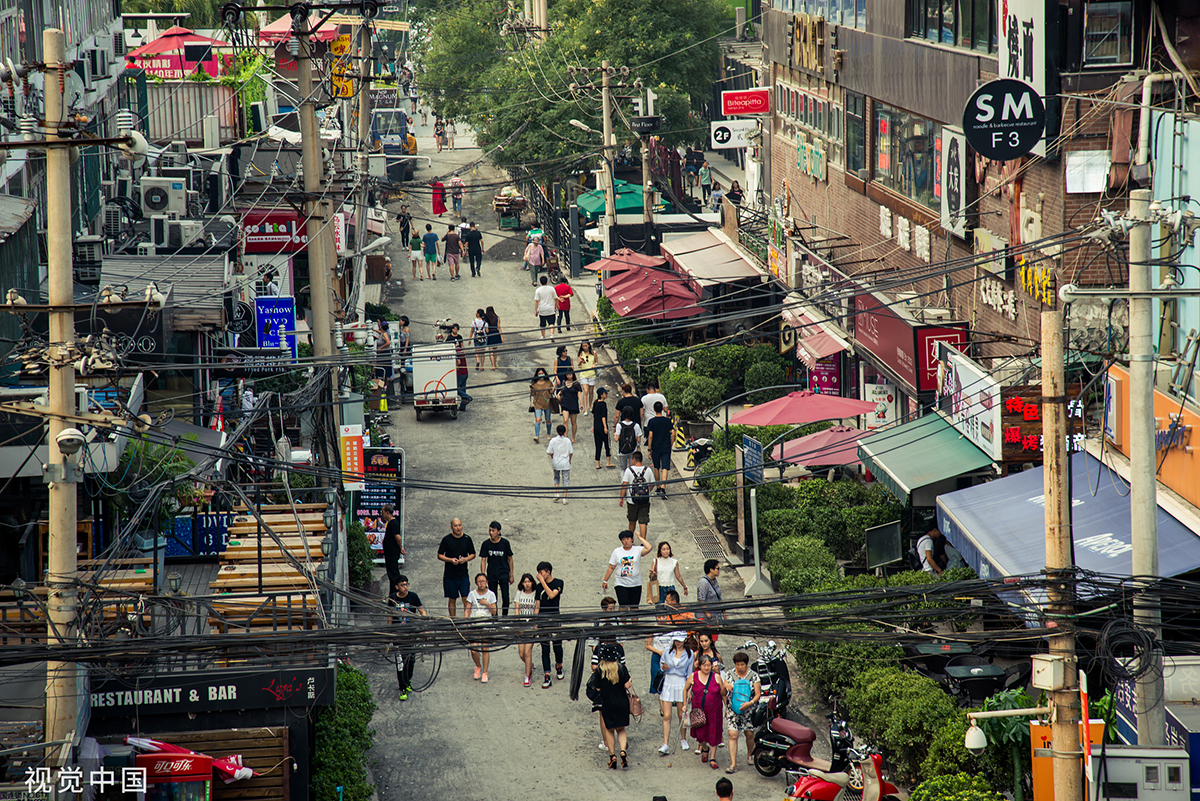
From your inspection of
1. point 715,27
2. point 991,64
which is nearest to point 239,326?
point 991,64

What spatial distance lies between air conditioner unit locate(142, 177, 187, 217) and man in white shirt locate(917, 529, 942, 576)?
47.0 ft

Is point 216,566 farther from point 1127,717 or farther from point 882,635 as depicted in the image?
point 1127,717

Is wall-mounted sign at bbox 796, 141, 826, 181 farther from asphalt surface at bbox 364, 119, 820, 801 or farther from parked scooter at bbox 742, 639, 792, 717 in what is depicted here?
parked scooter at bbox 742, 639, 792, 717

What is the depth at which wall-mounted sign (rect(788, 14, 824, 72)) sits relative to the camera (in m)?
30.8

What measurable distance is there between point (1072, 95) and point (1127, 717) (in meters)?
8.28

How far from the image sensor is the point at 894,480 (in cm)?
1950

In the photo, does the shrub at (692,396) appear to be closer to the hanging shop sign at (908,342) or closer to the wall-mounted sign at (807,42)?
the hanging shop sign at (908,342)

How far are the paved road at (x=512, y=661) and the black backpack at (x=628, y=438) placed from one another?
1061 millimetres

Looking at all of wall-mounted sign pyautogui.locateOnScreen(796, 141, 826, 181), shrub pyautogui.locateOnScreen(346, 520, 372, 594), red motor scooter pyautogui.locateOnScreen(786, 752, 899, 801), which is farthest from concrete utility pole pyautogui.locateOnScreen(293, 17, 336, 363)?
wall-mounted sign pyautogui.locateOnScreen(796, 141, 826, 181)

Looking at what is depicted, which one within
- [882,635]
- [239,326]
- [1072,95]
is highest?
[1072,95]

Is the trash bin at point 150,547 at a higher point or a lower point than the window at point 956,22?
lower

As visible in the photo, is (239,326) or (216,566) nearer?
A: (216,566)

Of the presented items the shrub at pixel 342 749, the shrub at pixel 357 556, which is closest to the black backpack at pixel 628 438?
the shrub at pixel 357 556

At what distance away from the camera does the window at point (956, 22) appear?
20.6m
